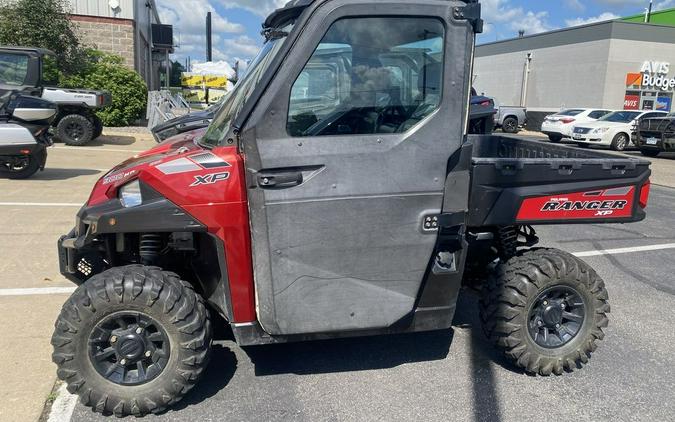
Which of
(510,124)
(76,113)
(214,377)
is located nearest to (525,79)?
(510,124)

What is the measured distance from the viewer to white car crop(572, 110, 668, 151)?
20453mm

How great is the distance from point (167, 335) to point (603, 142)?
20.8m

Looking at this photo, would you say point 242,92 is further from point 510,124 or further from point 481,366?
point 510,124

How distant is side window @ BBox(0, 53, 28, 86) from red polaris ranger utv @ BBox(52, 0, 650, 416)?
986 centimetres

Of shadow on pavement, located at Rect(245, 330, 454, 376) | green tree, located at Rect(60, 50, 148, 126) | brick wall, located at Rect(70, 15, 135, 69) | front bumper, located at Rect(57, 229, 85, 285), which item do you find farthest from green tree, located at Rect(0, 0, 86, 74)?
shadow on pavement, located at Rect(245, 330, 454, 376)

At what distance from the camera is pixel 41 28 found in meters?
16.2

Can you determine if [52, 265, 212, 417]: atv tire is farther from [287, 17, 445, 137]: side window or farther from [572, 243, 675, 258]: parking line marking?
[572, 243, 675, 258]: parking line marking

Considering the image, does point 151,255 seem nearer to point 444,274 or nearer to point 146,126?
point 444,274

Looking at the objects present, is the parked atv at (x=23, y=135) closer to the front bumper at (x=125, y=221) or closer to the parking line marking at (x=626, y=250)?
the front bumper at (x=125, y=221)

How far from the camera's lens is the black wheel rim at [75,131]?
14.0 meters

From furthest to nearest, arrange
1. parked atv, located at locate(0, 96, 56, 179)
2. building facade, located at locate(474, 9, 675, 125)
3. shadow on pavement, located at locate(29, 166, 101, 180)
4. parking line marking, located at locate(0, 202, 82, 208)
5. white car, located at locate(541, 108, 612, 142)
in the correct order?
1. building facade, located at locate(474, 9, 675, 125)
2. white car, located at locate(541, 108, 612, 142)
3. shadow on pavement, located at locate(29, 166, 101, 180)
4. parked atv, located at locate(0, 96, 56, 179)
5. parking line marking, located at locate(0, 202, 82, 208)

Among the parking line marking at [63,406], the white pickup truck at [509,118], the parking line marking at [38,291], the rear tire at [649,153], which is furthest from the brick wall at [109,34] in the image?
the white pickup truck at [509,118]

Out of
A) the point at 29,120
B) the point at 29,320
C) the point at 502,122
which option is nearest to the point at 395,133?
the point at 29,320

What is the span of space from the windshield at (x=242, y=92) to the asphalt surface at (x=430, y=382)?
1.49 m
